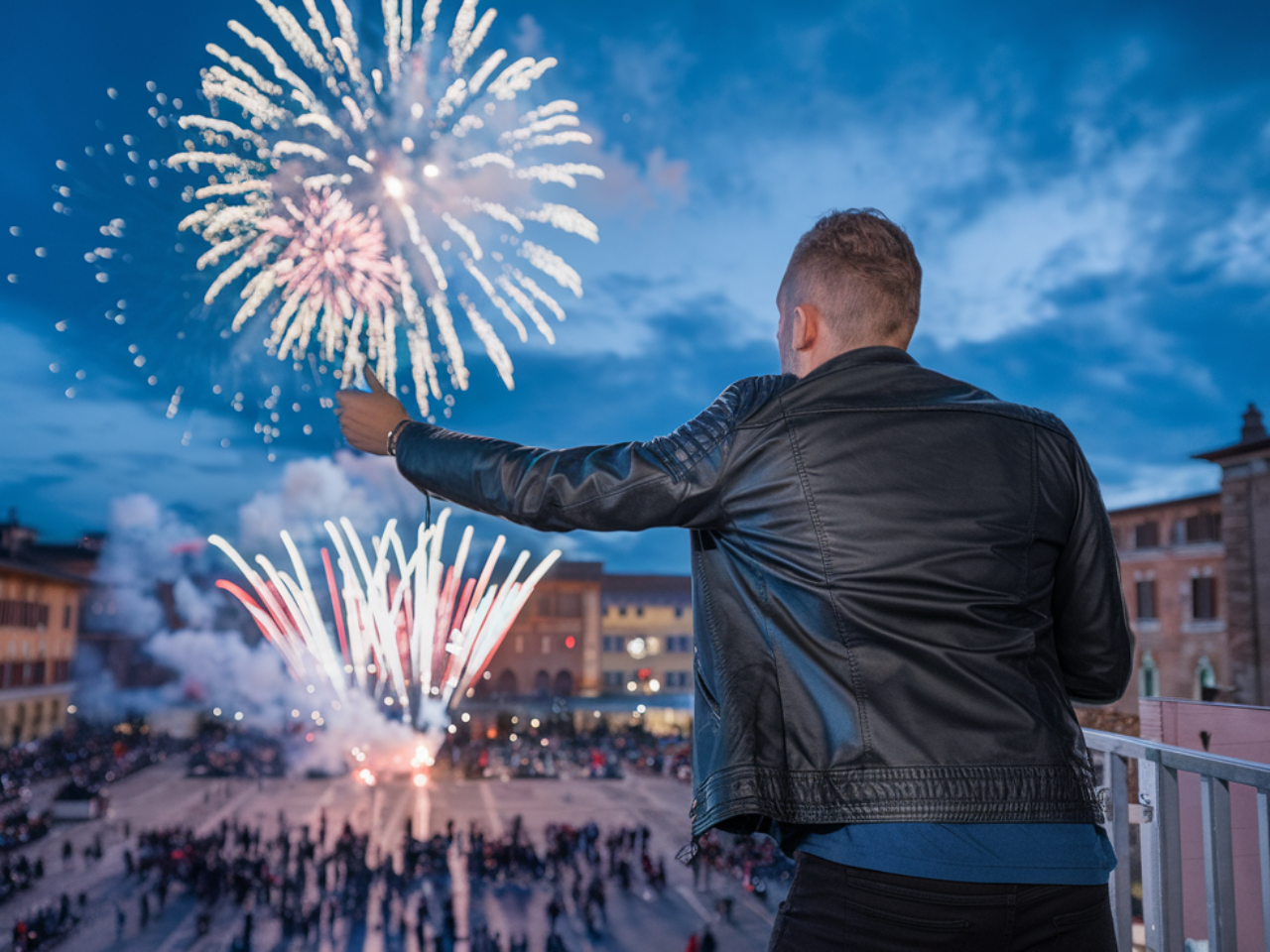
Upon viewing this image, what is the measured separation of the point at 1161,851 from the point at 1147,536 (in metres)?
32.5

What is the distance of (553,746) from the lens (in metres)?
33.8

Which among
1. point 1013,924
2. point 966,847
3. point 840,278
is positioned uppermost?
point 840,278

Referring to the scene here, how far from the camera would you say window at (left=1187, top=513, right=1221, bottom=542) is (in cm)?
2797

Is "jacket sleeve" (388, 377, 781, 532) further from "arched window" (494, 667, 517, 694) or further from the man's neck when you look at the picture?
"arched window" (494, 667, 517, 694)

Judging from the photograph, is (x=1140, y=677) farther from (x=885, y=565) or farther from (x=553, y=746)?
(x=885, y=565)

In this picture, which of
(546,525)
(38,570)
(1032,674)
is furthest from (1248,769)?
(38,570)

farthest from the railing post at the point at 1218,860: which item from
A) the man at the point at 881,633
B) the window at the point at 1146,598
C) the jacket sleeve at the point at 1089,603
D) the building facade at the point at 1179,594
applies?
the window at the point at 1146,598

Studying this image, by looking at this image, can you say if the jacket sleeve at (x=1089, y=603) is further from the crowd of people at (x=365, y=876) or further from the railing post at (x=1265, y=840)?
the crowd of people at (x=365, y=876)

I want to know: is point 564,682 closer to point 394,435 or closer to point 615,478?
point 394,435

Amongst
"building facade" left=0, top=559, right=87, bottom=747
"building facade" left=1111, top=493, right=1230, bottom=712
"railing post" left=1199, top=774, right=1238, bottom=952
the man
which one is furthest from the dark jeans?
"building facade" left=0, top=559, right=87, bottom=747

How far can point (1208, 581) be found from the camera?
27906 mm

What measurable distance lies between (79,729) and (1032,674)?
149 ft

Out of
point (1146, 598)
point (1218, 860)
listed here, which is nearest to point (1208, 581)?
point (1146, 598)

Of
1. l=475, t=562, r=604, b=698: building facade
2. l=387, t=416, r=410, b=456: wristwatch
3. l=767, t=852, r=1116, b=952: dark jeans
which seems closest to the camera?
l=767, t=852, r=1116, b=952: dark jeans
